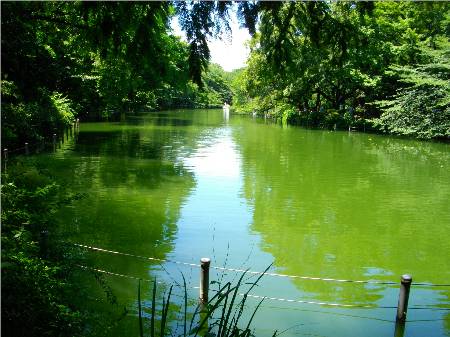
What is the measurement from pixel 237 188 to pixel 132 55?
1081cm

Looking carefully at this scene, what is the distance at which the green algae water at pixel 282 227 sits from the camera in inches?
282

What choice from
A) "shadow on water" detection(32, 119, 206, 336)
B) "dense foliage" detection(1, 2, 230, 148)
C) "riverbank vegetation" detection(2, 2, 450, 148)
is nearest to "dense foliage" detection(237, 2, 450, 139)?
"riverbank vegetation" detection(2, 2, 450, 148)

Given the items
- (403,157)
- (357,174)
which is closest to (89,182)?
(357,174)

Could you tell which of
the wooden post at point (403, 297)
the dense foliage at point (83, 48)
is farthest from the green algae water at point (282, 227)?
the dense foliage at point (83, 48)

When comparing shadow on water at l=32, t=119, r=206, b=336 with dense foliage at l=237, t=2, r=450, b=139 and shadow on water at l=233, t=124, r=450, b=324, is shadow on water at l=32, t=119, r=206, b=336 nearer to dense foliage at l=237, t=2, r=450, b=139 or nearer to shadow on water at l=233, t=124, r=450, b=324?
shadow on water at l=233, t=124, r=450, b=324

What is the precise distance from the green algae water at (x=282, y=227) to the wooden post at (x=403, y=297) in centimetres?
28

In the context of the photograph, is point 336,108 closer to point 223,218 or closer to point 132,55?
point 223,218

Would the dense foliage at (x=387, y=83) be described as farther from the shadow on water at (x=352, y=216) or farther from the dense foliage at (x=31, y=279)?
the dense foliage at (x=31, y=279)

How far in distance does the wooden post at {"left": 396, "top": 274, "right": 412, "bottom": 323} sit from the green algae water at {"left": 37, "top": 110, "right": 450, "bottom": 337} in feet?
0.93

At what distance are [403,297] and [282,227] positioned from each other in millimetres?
5213

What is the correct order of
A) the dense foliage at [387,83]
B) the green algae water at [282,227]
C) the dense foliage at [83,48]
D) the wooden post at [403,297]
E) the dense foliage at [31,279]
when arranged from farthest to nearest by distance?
the dense foliage at [387,83] → the green algae water at [282,227] → the wooden post at [403,297] → the dense foliage at [83,48] → the dense foliage at [31,279]

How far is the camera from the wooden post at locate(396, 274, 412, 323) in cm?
597

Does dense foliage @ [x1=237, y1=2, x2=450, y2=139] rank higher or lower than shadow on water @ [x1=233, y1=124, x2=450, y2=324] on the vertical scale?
higher

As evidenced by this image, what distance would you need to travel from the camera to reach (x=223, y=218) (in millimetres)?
11875
